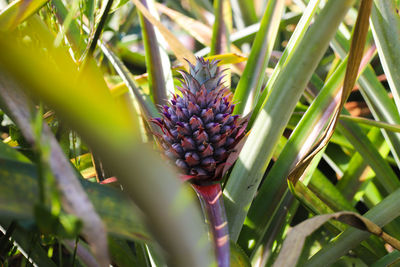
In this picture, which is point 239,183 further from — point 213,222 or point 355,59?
point 355,59

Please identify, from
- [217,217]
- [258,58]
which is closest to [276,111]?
[217,217]

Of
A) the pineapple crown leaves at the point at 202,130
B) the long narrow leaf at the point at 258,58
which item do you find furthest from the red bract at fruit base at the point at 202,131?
the long narrow leaf at the point at 258,58

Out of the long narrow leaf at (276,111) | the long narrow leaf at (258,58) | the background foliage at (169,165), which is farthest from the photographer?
the long narrow leaf at (258,58)

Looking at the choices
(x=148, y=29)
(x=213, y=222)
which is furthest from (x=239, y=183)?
(x=148, y=29)

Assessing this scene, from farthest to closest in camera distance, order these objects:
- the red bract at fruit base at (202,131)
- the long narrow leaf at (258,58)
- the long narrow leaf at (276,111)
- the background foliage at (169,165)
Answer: the long narrow leaf at (258,58) < the red bract at fruit base at (202,131) < the long narrow leaf at (276,111) < the background foliage at (169,165)

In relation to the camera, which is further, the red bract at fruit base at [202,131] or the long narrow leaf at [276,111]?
the red bract at fruit base at [202,131]

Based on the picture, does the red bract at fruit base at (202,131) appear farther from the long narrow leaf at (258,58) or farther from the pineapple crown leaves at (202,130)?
the long narrow leaf at (258,58)

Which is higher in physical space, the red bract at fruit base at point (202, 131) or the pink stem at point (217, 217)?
the red bract at fruit base at point (202, 131)
